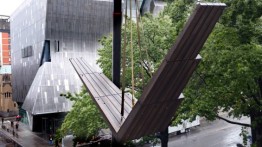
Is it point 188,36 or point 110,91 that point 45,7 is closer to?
point 110,91

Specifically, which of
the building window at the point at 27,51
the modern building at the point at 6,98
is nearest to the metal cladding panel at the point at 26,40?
the building window at the point at 27,51

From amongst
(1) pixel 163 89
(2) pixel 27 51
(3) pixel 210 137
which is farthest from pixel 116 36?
(2) pixel 27 51

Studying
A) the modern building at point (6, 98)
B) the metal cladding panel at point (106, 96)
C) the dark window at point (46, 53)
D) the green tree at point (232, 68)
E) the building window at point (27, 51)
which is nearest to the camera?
the metal cladding panel at point (106, 96)

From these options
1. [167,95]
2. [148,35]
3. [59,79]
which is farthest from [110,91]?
[59,79]

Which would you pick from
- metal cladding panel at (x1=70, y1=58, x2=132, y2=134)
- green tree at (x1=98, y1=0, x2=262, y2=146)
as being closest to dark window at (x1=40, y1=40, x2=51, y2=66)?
green tree at (x1=98, y1=0, x2=262, y2=146)

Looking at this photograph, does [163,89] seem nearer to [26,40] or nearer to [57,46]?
[57,46]

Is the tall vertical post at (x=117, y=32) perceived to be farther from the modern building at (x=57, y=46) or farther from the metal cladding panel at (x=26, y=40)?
the metal cladding panel at (x=26, y=40)

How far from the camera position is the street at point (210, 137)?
1160 inches

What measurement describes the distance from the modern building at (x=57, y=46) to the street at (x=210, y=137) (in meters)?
13.3

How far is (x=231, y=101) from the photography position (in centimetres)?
1465

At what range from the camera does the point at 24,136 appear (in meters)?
36.8

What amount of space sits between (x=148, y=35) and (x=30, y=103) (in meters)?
23.6

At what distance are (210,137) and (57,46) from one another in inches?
768

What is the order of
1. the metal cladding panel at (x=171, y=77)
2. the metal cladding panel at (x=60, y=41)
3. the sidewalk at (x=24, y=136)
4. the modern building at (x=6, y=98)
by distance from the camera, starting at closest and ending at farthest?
the metal cladding panel at (x=171, y=77), the sidewalk at (x=24, y=136), the metal cladding panel at (x=60, y=41), the modern building at (x=6, y=98)
